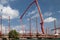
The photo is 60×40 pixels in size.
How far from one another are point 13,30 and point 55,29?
2413cm

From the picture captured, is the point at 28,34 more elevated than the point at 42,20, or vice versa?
the point at 42,20

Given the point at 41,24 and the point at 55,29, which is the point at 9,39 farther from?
the point at 55,29

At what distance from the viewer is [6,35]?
→ 2901 inches

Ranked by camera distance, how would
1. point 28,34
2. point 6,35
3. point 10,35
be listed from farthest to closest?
point 28,34
point 6,35
point 10,35

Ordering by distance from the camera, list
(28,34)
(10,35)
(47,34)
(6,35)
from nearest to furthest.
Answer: (10,35), (6,35), (28,34), (47,34)

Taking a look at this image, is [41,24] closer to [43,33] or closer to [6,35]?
[43,33]

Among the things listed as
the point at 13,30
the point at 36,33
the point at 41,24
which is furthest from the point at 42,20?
the point at 13,30

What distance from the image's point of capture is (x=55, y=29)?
272 ft

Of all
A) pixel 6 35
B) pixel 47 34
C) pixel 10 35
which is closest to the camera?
pixel 10 35

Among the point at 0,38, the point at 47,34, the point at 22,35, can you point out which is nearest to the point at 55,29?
the point at 47,34

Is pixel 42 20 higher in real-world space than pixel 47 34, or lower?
higher

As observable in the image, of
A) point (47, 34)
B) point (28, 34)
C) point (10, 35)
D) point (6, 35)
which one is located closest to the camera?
point (10, 35)

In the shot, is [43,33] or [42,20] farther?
[42,20]

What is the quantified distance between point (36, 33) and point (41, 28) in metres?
5.43
